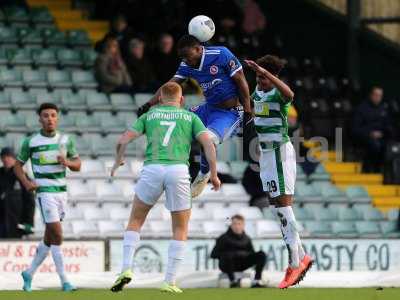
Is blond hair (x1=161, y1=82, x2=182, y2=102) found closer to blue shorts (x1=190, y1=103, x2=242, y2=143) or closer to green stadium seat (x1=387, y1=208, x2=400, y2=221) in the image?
blue shorts (x1=190, y1=103, x2=242, y2=143)

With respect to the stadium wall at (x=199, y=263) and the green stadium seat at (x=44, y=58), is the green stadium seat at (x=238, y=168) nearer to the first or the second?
the stadium wall at (x=199, y=263)

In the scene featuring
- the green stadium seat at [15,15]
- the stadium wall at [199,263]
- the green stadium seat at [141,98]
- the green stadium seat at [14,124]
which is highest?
the green stadium seat at [15,15]

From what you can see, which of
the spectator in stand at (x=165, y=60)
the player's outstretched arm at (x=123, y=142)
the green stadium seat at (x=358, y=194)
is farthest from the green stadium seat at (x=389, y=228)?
the player's outstretched arm at (x=123, y=142)

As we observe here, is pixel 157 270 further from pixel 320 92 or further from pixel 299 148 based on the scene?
pixel 320 92

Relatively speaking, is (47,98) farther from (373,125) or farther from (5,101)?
(373,125)

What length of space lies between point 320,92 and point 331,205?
293 cm

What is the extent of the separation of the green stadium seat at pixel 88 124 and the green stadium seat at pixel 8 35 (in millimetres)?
1994

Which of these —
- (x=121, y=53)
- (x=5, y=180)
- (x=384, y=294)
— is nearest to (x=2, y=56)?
(x=121, y=53)

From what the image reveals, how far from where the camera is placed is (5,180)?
2117 cm

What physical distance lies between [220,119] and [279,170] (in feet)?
2.73

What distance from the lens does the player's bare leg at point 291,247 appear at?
16.0 metres

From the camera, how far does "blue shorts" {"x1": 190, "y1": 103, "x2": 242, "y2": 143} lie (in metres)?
16.1

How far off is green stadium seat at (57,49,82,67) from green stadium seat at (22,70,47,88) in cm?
56

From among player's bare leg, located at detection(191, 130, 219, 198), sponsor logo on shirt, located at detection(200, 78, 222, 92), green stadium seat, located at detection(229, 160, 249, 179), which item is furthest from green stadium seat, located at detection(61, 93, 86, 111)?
sponsor logo on shirt, located at detection(200, 78, 222, 92)
